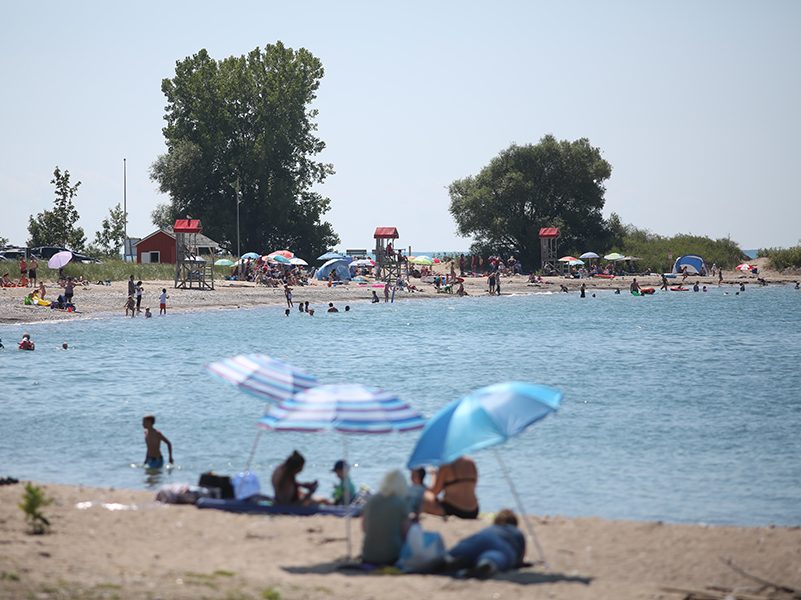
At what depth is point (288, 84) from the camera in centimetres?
8531

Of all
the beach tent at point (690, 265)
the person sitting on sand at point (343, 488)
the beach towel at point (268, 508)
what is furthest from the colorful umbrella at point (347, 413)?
the beach tent at point (690, 265)

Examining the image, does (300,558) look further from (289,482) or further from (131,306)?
(131,306)

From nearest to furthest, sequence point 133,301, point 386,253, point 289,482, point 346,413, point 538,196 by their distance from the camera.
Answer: point 346,413 → point 289,482 → point 133,301 → point 386,253 → point 538,196

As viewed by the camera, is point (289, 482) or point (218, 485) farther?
point (218, 485)

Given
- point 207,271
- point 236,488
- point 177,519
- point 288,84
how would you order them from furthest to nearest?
point 288,84
point 207,271
point 236,488
point 177,519

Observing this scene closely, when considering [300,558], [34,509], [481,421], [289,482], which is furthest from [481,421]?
[34,509]

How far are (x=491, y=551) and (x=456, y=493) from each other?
2.70 meters

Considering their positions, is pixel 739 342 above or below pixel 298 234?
below

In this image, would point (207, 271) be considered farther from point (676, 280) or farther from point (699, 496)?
point (699, 496)

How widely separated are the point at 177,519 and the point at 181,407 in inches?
565

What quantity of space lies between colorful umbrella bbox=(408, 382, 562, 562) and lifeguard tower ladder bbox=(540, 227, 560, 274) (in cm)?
8063

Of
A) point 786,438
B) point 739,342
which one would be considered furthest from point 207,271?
point 786,438

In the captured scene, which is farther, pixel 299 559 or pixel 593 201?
pixel 593 201

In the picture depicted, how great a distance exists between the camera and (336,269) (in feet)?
271
